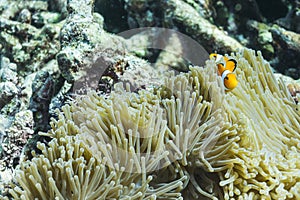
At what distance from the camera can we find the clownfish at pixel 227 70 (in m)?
2.19

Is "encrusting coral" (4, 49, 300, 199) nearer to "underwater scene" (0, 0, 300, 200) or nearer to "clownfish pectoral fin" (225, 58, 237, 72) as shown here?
"underwater scene" (0, 0, 300, 200)

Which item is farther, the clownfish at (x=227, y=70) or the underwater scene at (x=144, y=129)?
the clownfish at (x=227, y=70)

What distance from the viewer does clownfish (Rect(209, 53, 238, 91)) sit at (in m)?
2.19

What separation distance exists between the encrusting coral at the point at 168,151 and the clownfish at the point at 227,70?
0.20ft

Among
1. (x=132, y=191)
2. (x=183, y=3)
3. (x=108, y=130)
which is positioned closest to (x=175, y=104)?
(x=108, y=130)

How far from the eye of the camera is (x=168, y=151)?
1911 millimetres

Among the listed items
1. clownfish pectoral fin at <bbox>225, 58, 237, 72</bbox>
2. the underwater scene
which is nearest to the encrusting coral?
the underwater scene

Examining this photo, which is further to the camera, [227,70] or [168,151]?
[227,70]

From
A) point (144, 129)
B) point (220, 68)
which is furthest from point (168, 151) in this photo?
point (220, 68)

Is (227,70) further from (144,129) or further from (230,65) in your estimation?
(144,129)

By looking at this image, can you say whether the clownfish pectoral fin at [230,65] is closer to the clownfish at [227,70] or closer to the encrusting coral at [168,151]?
the clownfish at [227,70]

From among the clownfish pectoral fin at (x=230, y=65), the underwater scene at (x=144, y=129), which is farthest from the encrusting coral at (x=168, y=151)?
the clownfish pectoral fin at (x=230, y=65)

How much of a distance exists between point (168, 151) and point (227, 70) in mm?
726

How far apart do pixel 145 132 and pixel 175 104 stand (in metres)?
0.28
